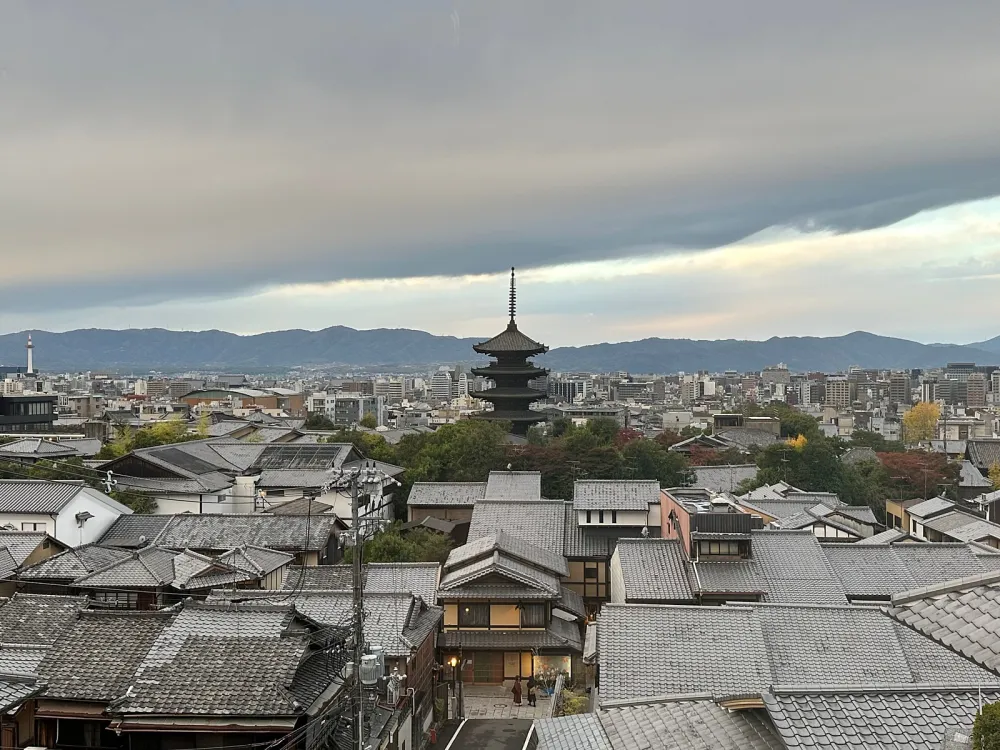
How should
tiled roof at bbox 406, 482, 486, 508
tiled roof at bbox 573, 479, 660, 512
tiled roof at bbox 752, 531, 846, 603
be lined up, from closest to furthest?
tiled roof at bbox 752, 531, 846, 603 → tiled roof at bbox 573, 479, 660, 512 → tiled roof at bbox 406, 482, 486, 508

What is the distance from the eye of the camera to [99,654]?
1294cm

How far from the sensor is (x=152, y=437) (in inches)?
2149

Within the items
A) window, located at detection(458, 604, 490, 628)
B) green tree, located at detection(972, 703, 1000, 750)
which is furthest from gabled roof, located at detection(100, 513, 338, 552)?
green tree, located at detection(972, 703, 1000, 750)

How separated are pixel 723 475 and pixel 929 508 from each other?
40.2ft

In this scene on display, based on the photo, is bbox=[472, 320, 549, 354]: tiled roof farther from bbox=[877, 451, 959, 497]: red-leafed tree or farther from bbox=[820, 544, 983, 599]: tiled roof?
bbox=[820, 544, 983, 599]: tiled roof

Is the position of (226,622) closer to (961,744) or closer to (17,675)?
(17,675)

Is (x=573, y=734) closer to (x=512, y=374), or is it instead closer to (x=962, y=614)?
(x=962, y=614)

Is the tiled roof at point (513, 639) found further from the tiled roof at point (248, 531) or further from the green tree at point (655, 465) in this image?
the green tree at point (655, 465)

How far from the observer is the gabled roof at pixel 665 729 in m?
8.73

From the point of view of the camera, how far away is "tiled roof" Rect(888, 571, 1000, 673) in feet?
26.1

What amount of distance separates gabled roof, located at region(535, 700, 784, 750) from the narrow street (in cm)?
961

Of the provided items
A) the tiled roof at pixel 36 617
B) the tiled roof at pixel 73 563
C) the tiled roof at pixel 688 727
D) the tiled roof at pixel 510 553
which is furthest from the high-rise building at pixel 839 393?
the tiled roof at pixel 688 727

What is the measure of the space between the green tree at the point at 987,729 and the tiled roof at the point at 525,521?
25526 millimetres

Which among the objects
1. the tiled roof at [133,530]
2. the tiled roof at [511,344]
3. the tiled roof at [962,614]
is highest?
the tiled roof at [511,344]
